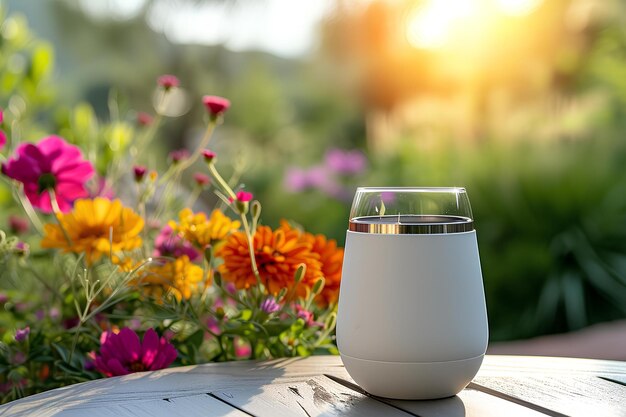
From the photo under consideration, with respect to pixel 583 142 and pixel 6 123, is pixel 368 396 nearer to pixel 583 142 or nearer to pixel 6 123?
pixel 6 123

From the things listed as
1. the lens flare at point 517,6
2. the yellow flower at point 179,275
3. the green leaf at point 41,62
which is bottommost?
the yellow flower at point 179,275

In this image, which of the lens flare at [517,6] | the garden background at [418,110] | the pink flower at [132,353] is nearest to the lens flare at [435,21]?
the garden background at [418,110]

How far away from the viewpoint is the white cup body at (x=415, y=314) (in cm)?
76

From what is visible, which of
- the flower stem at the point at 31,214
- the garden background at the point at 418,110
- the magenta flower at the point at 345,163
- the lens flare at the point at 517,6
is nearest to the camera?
the flower stem at the point at 31,214

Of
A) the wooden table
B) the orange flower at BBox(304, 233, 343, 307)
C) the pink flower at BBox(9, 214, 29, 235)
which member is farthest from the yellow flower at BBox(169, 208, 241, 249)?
the pink flower at BBox(9, 214, 29, 235)

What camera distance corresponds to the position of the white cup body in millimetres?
759

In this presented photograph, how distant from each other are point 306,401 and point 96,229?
0.53 m

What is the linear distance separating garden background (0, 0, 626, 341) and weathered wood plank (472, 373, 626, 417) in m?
0.55

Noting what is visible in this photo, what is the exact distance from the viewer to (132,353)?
3.33 ft

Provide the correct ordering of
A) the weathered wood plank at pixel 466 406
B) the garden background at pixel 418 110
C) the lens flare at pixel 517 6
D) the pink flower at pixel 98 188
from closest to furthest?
the weathered wood plank at pixel 466 406, the pink flower at pixel 98 188, the garden background at pixel 418 110, the lens flare at pixel 517 6

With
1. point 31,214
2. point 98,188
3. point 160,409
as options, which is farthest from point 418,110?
point 160,409

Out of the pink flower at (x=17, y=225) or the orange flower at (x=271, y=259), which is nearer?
the orange flower at (x=271, y=259)

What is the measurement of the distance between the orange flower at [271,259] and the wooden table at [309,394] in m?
0.14

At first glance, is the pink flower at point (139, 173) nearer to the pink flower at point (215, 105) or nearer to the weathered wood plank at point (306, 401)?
the pink flower at point (215, 105)
